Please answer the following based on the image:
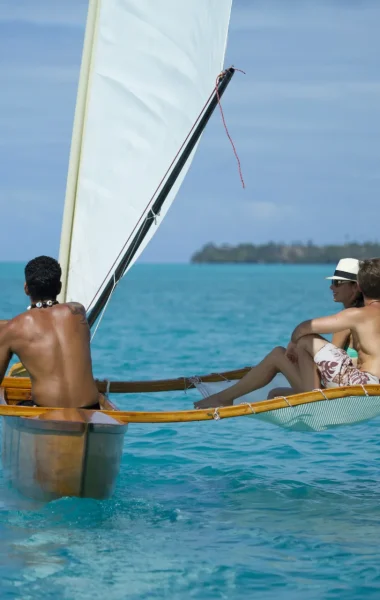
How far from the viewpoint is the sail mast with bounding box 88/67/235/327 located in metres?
7.88

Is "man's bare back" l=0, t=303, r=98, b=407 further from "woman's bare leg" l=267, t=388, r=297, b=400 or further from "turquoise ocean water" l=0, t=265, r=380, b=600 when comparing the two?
"woman's bare leg" l=267, t=388, r=297, b=400

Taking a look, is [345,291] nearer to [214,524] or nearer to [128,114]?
[214,524]

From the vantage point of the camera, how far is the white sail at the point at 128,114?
7.92m

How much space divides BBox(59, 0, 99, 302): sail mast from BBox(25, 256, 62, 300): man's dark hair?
160cm

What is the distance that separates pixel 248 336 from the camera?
2655cm

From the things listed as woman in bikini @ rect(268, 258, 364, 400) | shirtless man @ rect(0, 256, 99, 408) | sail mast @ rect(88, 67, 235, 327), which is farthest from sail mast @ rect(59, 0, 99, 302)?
woman in bikini @ rect(268, 258, 364, 400)

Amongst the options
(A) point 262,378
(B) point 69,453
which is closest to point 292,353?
(A) point 262,378

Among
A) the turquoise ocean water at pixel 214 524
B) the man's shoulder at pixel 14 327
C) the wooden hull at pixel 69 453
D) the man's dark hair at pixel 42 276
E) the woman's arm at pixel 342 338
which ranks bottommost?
the turquoise ocean water at pixel 214 524

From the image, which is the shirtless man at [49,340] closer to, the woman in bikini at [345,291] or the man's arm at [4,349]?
the man's arm at [4,349]

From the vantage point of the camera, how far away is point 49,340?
247 inches

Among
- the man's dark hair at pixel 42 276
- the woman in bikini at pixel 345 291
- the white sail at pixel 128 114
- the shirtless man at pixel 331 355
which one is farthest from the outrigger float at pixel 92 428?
the white sail at pixel 128 114

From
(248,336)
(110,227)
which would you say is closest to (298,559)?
(110,227)

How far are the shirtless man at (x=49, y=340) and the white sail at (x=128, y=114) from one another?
157 cm

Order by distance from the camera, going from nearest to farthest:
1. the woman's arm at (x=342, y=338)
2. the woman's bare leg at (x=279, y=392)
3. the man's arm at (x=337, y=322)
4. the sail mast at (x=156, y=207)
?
the man's arm at (x=337, y=322) → the woman's bare leg at (x=279, y=392) → the woman's arm at (x=342, y=338) → the sail mast at (x=156, y=207)
